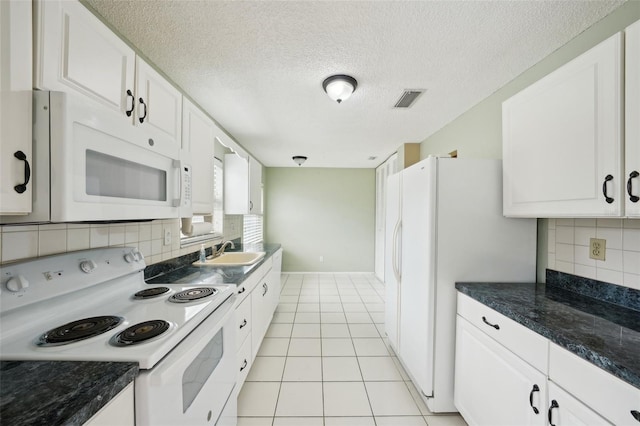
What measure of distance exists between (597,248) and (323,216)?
4410 millimetres

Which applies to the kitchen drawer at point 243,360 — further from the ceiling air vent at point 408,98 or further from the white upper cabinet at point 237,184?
the ceiling air vent at point 408,98

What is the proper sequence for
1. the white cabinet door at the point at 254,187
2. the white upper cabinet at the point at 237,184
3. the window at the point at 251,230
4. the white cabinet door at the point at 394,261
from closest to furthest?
the white cabinet door at the point at 394,261 → the white upper cabinet at the point at 237,184 → the white cabinet door at the point at 254,187 → the window at the point at 251,230

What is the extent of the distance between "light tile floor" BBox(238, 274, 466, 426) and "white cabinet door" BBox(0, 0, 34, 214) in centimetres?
175

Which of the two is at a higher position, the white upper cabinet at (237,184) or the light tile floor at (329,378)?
the white upper cabinet at (237,184)

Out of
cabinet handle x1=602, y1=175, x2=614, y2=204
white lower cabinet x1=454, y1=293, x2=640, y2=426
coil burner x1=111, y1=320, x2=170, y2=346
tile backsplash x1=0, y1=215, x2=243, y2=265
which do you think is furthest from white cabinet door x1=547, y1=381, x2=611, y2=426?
tile backsplash x1=0, y1=215, x2=243, y2=265

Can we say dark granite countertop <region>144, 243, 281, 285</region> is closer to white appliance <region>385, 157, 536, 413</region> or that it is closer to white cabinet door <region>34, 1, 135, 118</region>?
white cabinet door <region>34, 1, 135, 118</region>

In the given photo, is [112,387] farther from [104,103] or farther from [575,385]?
[575,385]

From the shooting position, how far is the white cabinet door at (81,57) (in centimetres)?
81

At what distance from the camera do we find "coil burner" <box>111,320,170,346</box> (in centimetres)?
86

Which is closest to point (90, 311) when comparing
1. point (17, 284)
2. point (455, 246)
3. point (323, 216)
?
point (17, 284)

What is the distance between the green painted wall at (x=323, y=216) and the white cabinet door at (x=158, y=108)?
3.91m

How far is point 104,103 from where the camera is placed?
1.07 metres

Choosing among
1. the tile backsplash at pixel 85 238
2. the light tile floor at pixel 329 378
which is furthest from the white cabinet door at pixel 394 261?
the tile backsplash at pixel 85 238

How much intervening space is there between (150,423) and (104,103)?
1235mm
